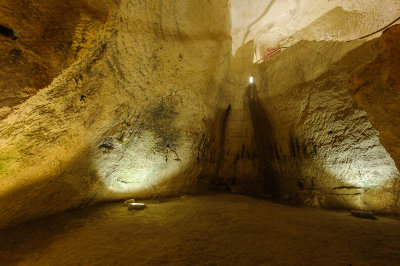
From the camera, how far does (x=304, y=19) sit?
28.1ft

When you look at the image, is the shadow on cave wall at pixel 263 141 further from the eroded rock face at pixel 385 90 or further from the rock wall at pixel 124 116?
the eroded rock face at pixel 385 90

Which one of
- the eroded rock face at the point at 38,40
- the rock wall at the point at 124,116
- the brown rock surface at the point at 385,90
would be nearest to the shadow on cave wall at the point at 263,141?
the rock wall at the point at 124,116

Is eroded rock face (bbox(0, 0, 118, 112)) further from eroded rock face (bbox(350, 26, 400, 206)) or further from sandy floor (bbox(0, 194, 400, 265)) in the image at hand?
eroded rock face (bbox(350, 26, 400, 206))

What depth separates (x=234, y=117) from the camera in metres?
6.74

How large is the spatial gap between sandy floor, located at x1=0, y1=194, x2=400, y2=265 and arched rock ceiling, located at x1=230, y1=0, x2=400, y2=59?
7748 millimetres

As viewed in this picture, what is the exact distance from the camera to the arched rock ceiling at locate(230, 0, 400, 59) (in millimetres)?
7031

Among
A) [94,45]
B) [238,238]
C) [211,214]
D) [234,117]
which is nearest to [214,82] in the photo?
[234,117]

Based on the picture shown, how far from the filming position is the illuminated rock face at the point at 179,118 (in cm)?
270

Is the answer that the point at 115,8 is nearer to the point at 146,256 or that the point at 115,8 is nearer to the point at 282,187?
the point at 146,256

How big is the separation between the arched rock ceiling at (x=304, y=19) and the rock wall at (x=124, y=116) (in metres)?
5.14

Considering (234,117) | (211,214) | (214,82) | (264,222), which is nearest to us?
(264,222)

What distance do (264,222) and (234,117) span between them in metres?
4.03

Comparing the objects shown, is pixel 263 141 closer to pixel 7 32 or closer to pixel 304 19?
pixel 7 32

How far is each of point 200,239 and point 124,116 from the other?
3065mm
